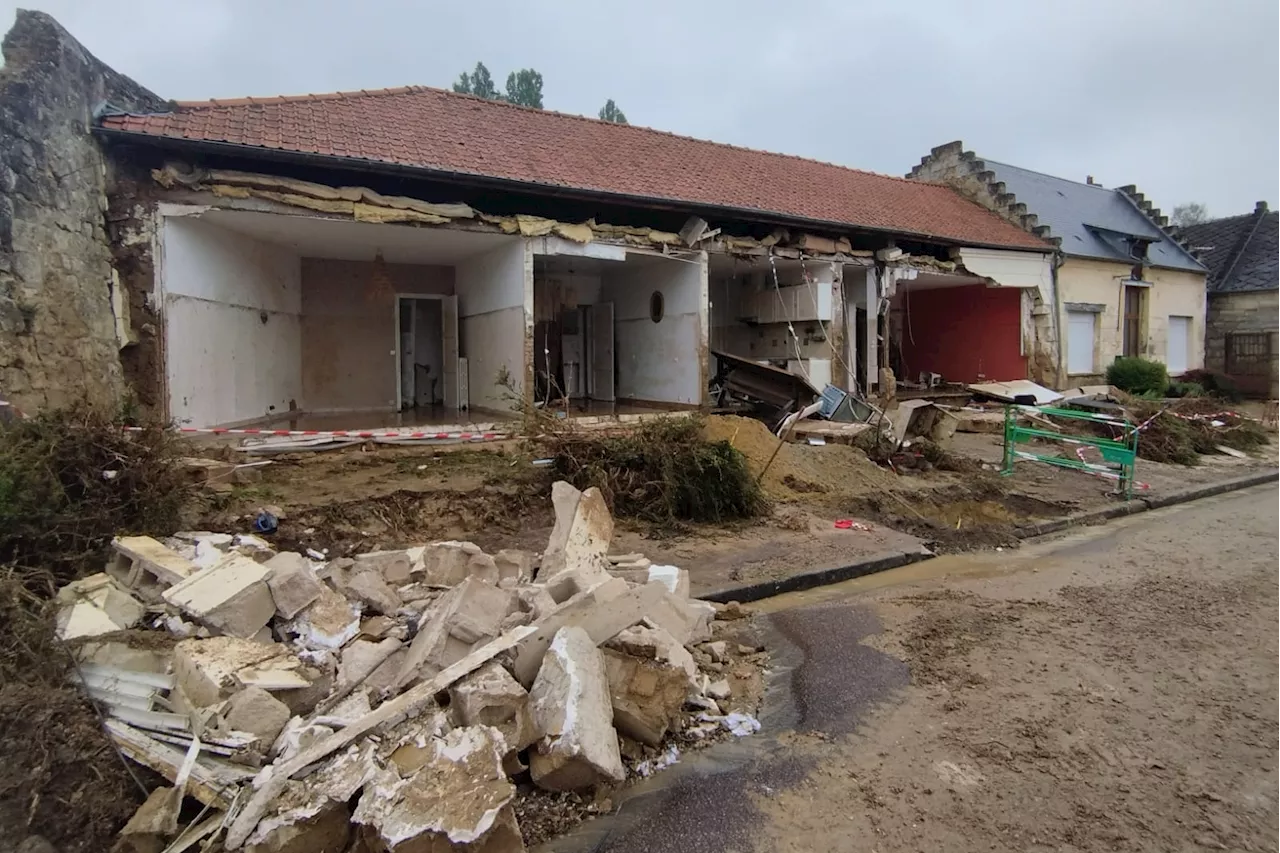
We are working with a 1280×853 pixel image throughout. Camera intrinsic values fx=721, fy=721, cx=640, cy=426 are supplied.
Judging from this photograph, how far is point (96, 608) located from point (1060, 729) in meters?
4.73

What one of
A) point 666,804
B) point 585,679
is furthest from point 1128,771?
point 585,679

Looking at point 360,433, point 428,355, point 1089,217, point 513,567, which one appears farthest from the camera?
point 1089,217

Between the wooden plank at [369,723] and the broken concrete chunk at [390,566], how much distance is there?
1.26m

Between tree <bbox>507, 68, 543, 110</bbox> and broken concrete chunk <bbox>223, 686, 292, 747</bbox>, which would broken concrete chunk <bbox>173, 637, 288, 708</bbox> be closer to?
broken concrete chunk <bbox>223, 686, 292, 747</bbox>

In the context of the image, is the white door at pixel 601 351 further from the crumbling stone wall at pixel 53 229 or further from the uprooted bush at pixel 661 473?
the crumbling stone wall at pixel 53 229

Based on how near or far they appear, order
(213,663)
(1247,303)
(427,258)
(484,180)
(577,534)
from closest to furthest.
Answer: (213,663), (577,534), (484,180), (427,258), (1247,303)

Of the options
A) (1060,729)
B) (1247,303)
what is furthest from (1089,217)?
(1060,729)

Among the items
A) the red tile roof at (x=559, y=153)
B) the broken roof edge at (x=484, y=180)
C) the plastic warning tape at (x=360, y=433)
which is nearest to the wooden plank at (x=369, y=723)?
the plastic warning tape at (x=360, y=433)

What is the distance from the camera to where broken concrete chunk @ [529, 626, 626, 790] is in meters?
2.95

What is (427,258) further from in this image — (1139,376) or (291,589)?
(1139,376)

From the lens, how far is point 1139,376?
19.5 meters

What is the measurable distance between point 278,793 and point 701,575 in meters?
3.66

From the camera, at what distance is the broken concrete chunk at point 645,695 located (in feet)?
11.0

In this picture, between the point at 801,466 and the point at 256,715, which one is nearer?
the point at 256,715
